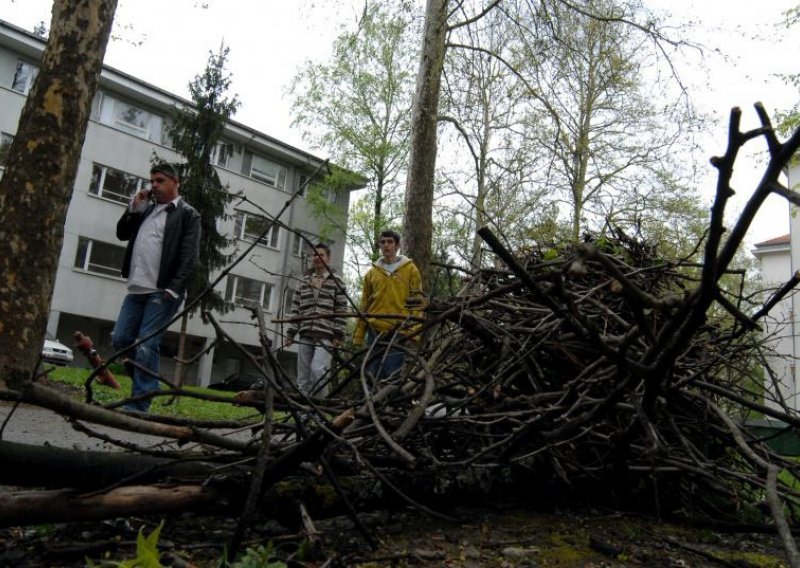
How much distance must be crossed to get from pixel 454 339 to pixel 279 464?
100 cm

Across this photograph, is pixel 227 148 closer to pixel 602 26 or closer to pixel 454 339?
pixel 602 26

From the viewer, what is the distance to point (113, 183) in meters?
26.4

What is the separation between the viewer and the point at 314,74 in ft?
83.5

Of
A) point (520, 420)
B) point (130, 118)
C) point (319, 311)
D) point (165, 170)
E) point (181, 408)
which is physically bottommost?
point (181, 408)

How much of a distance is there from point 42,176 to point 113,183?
22831mm

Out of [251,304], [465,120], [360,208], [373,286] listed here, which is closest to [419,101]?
[465,120]

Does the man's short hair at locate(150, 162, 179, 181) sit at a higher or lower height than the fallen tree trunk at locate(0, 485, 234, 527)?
higher

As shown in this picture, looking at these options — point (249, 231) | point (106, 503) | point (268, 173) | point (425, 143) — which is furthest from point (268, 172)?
point (106, 503)

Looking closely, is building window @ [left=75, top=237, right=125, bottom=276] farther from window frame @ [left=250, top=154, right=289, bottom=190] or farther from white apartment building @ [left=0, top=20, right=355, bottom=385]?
window frame @ [left=250, top=154, right=289, bottom=190]

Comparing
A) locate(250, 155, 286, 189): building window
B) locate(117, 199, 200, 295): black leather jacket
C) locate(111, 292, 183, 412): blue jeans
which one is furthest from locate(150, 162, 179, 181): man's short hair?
locate(250, 155, 286, 189): building window

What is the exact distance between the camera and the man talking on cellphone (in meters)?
4.55

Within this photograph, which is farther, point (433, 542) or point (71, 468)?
point (433, 542)

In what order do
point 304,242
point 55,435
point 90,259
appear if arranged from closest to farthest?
point 304,242 < point 55,435 < point 90,259

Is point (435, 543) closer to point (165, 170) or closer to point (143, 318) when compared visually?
point (143, 318)
